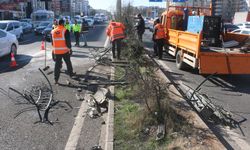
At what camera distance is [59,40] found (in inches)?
419

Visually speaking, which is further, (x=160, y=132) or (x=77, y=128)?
(x=77, y=128)

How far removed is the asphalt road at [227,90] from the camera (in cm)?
692

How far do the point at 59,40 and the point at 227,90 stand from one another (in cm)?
496

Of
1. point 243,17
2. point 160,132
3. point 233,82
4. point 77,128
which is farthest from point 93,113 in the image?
point 243,17

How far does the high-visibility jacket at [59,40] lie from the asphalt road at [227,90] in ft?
11.4

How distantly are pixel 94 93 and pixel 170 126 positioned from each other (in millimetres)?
3576

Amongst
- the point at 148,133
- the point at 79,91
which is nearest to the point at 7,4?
the point at 79,91

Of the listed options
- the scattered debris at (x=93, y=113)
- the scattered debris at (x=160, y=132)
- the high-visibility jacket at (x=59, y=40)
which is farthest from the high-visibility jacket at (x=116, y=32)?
the scattered debris at (x=160, y=132)

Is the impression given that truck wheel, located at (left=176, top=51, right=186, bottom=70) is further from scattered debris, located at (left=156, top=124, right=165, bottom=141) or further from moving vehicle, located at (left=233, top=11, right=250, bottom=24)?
moving vehicle, located at (left=233, top=11, right=250, bottom=24)

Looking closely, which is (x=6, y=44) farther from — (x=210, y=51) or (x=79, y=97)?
(x=210, y=51)

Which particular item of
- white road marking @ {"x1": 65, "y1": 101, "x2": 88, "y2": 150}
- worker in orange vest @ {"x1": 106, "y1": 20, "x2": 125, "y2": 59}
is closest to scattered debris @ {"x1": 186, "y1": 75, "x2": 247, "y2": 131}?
white road marking @ {"x1": 65, "y1": 101, "x2": 88, "y2": 150}

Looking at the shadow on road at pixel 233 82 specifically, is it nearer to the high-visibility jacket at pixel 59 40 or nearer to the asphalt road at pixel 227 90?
the asphalt road at pixel 227 90

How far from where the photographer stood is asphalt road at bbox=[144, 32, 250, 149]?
692 cm

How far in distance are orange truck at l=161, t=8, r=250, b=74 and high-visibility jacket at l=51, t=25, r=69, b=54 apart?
12.5 ft
